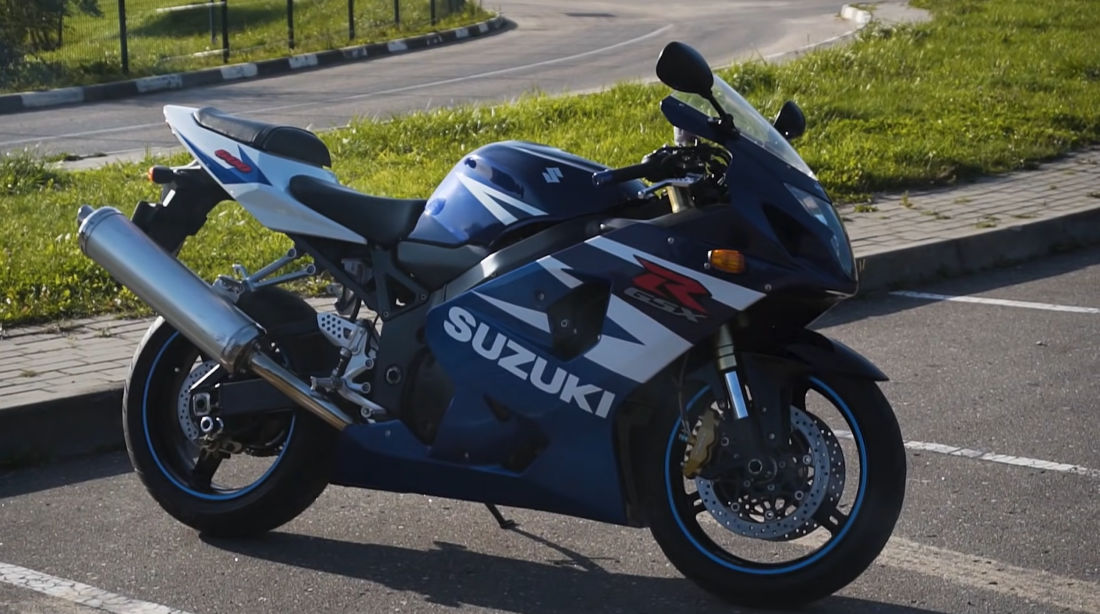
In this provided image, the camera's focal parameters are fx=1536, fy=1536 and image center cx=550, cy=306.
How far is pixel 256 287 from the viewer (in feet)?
15.3

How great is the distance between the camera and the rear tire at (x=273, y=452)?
450 centimetres

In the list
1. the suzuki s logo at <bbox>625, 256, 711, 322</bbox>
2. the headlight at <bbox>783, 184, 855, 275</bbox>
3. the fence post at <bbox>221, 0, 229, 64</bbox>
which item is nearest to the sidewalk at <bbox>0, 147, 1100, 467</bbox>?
the suzuki s logo at <bbox>625, 256, 711, 322</bbox>

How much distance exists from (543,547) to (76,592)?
52.3 inches

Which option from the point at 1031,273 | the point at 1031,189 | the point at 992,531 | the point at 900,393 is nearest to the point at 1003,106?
the point at 1031,189

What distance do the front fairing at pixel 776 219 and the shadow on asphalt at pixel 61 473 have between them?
2.57 m

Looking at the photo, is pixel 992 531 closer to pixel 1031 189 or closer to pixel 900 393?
pixel 900 393

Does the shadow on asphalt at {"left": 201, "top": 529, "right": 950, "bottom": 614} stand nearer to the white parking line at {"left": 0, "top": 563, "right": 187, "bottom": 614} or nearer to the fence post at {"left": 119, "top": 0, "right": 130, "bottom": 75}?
the white parking line at {"left": 0, "top": 563, "right": 187, "bottom": 614}

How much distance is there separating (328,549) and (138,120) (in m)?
12.3

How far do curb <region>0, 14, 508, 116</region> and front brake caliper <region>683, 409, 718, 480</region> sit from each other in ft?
49.0

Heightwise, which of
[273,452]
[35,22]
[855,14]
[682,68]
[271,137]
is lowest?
[855,14]

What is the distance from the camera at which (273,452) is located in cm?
462

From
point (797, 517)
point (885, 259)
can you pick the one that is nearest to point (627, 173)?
point (797, 517)

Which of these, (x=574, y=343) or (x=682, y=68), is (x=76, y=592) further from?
(x=682, y=68)

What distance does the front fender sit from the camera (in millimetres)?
3957
